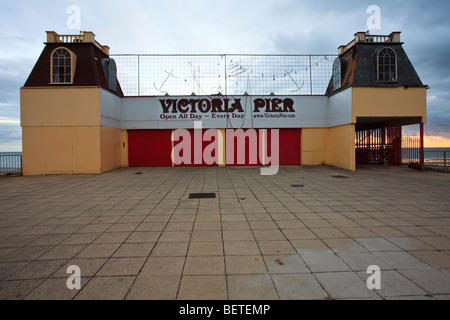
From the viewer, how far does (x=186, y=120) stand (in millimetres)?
17672

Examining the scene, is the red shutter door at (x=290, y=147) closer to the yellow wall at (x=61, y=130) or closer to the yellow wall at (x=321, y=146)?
the yellow wall at (x=321, y=146)

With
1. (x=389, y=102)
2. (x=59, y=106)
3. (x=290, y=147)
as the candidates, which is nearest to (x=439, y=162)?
(x=389, y=102)

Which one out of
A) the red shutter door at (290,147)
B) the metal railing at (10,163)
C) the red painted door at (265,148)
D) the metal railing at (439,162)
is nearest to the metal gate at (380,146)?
the metal railing at (439,162)

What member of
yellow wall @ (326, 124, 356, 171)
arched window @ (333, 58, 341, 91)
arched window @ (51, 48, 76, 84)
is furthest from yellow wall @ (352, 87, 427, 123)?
arched window @ (51, 48, 76, 84)

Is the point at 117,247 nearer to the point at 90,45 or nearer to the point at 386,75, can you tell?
the point at 90,45

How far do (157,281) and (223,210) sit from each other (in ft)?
11.6

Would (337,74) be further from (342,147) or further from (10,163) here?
(10,163)

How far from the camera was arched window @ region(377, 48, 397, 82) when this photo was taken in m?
15.0

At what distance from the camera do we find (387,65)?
15.1 metres

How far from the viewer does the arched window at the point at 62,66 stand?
47.2 ft

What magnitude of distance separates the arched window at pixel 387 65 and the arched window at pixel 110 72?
56.5 feet

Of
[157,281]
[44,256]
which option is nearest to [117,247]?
[44,256]

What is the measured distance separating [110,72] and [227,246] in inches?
637
